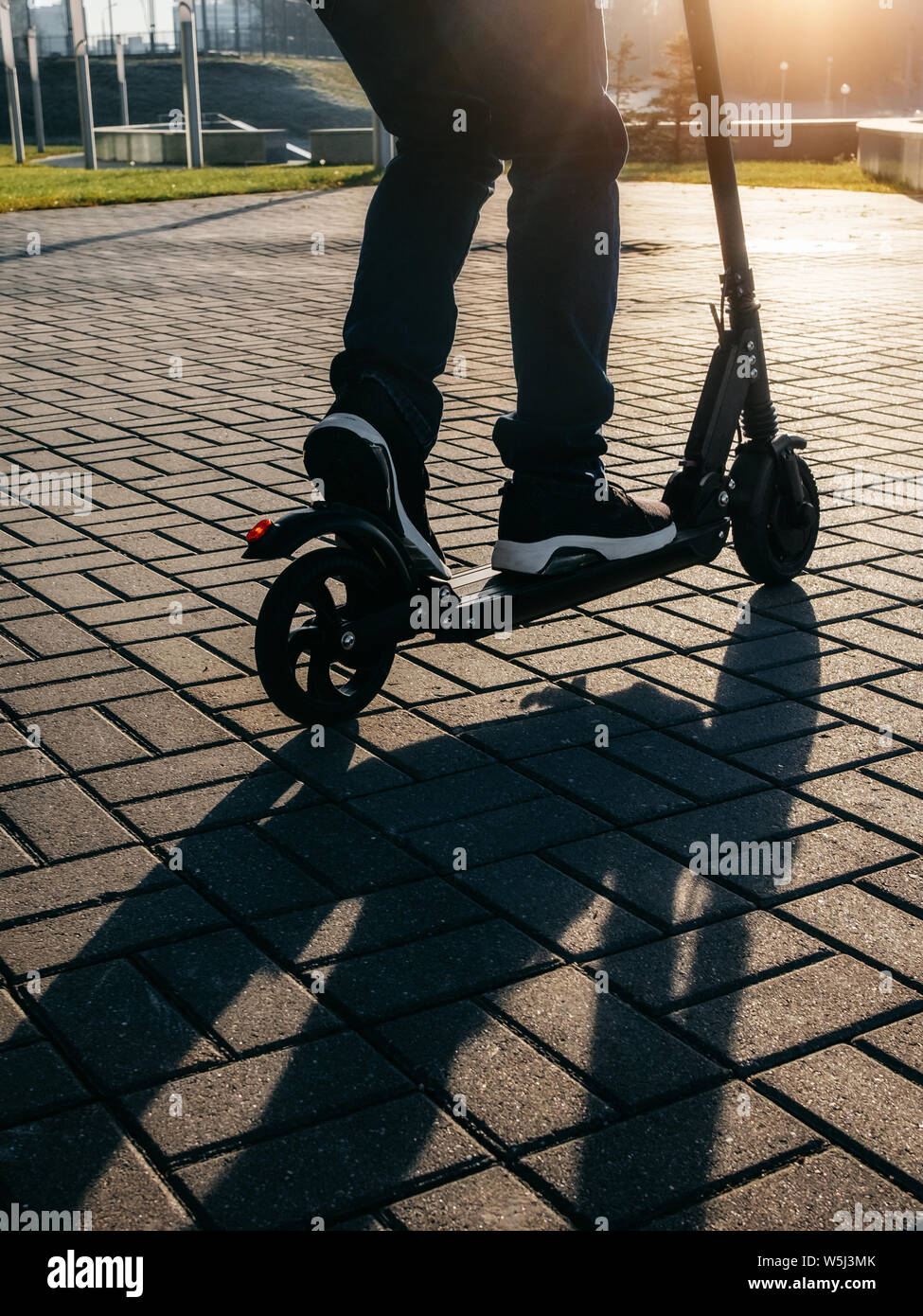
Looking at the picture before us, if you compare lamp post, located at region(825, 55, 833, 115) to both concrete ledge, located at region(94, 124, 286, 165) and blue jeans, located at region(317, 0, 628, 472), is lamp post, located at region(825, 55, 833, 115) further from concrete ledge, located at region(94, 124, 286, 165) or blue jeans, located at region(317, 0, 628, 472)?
blue jeans, located at region(317, 0, 628, 472)

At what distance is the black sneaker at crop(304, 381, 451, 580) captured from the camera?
8.82 feet

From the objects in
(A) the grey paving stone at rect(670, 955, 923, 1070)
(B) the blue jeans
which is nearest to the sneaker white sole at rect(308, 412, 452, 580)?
(B) the blue jeans

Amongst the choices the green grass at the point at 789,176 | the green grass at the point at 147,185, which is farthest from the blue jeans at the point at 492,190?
the green grass at the point at 789,176

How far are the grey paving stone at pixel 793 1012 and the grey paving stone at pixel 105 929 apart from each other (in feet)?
2.42

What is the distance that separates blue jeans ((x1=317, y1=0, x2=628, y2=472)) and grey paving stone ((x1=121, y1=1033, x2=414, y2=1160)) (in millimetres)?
1316

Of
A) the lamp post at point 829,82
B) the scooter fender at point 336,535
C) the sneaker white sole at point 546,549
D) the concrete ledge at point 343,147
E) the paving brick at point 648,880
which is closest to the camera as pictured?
the paving brick at point 648,880

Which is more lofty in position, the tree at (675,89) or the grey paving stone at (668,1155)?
the tree at (675,89)

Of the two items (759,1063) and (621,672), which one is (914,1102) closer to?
(759,1063)

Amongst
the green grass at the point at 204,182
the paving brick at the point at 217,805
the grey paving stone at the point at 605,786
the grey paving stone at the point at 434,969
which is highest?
the green grass at the point at 204,182

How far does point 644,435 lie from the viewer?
16.9ft

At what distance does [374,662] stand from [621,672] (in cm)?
59

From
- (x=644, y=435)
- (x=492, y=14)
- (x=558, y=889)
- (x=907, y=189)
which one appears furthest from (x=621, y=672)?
(x=907, y=189)

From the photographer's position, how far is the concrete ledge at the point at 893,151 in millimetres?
17875
